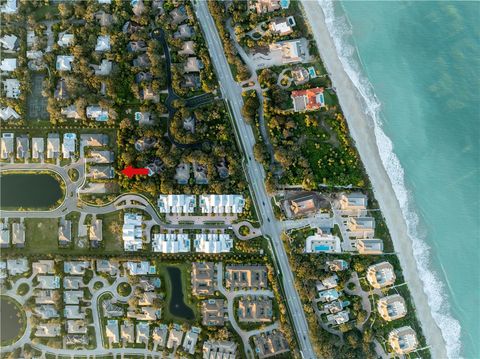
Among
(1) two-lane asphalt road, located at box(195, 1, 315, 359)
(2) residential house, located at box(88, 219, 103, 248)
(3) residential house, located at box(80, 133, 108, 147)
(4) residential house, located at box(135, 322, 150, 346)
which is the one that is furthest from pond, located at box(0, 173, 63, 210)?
(1) two-lane asphalt road, located at box(195, 1, 315, 359)

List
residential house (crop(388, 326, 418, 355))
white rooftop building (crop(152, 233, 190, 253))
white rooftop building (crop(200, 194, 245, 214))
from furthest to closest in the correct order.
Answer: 1. white rooftop building (crop(152, 233, 190, 253))
2. white rooftop building (crop(200, 194, 245, 214))
3. residential house (crop(388, 326, 418, 355))

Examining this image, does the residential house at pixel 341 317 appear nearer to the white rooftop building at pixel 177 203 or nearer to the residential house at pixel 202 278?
the residential house at pixel 202 278

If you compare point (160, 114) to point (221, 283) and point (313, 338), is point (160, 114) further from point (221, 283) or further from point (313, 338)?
point (313, 338)

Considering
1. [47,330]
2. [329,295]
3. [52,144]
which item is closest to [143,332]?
[47,330]

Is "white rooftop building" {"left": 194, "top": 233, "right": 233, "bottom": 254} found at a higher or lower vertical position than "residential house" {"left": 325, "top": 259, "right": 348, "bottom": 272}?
higher

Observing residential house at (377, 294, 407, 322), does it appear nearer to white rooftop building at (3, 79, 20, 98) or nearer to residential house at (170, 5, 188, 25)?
residential house at (170, 5, 188, 25)

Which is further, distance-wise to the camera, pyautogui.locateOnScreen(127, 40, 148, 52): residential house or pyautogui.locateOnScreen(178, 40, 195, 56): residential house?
pyautogui.locateOnScreen(127, 40, 148, 52): residential house

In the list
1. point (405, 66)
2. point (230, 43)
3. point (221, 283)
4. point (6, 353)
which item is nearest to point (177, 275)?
point (221, 283)

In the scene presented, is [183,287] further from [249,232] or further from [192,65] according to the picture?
[192,65]

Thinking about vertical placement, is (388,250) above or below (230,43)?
below
